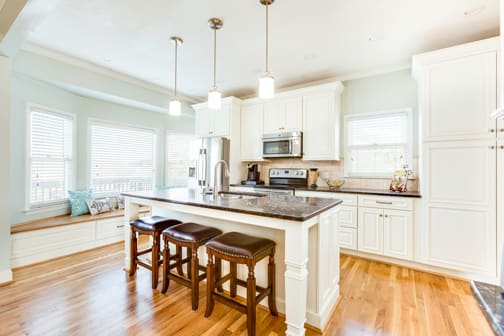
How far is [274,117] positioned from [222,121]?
3.37ft

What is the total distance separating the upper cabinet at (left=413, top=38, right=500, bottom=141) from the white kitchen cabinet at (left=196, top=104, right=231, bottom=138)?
2.99 meters

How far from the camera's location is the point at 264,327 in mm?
1752

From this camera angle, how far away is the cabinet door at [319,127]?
11.7 feet

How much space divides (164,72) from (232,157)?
1.82m

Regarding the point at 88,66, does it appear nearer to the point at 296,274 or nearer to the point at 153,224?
the point at 153,224

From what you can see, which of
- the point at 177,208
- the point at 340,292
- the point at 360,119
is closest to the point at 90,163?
the point at 177,208

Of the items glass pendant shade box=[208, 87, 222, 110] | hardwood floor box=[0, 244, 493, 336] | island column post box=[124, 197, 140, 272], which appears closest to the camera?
hardwood floor box=[0, 244, 493, 336]

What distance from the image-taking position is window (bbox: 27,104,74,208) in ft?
10.4

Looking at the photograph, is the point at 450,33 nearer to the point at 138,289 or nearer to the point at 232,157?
the point at 232,157

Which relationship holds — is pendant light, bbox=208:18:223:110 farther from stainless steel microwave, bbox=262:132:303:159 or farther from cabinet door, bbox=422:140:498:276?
cabinet door, bbox=422:140:498:276

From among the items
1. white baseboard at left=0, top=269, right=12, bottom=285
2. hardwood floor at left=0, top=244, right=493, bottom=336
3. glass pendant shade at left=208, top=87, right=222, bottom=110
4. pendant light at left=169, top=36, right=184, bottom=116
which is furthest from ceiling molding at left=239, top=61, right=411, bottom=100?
white baseboard at left=0, top=269, right=12, bottom=285

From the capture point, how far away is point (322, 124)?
3.65m

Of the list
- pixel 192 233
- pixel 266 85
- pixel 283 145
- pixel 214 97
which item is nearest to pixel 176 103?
pixel 214 97

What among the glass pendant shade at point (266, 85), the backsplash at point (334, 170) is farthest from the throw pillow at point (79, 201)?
the glass pendant shade at point (266, 85)
